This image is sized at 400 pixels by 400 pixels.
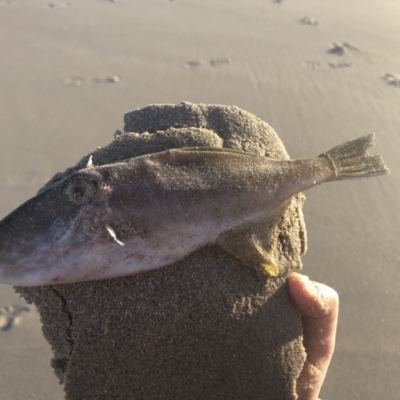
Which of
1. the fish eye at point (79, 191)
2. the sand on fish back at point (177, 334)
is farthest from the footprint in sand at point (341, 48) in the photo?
the fish eye at point (79, 191)

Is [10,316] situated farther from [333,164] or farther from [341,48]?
[341,48]

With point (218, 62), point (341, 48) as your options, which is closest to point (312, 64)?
point (341, 48)

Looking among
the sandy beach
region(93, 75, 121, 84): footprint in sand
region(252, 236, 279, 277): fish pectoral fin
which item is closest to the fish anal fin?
region(252, 236, 279, 277): fish pectoral fin

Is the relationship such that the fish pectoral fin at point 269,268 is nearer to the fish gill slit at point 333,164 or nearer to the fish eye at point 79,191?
the fish gill slit at point 333,164

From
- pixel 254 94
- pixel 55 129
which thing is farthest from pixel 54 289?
pixel 254 94

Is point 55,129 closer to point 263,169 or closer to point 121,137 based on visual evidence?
point 121,137

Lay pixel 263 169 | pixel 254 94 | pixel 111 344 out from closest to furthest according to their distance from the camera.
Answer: pixel 111 344, pixel 263 169, pixel 254 94

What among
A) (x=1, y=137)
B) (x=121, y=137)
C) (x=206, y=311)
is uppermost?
(x=121, y=137)
